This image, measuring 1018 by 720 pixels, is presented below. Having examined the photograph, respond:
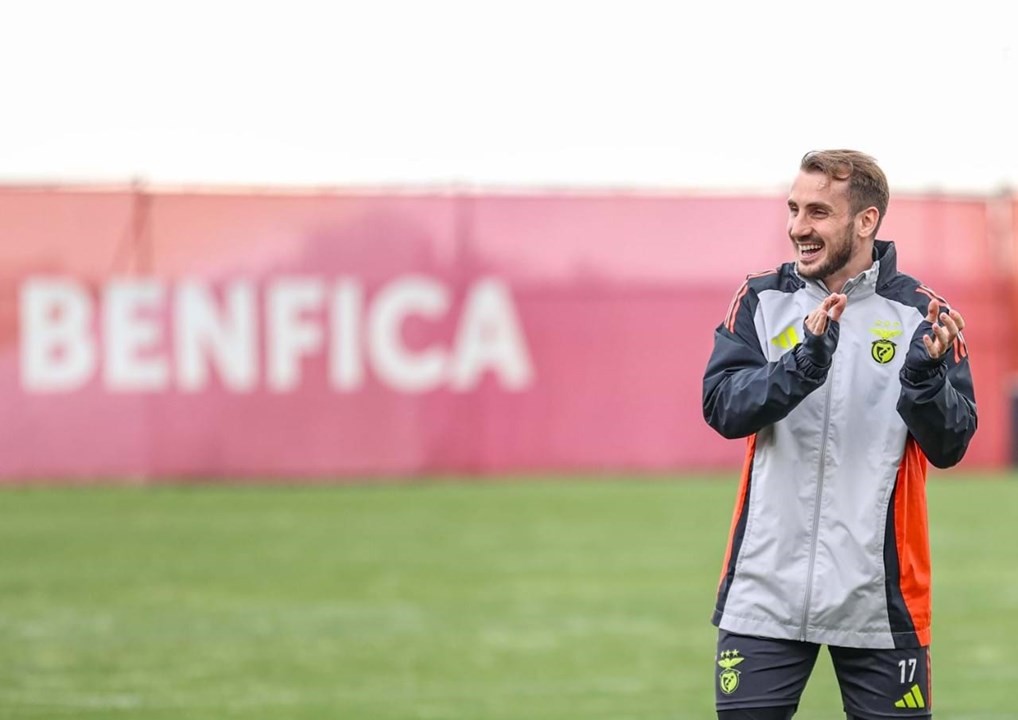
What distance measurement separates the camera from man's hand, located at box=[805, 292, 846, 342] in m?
4.25

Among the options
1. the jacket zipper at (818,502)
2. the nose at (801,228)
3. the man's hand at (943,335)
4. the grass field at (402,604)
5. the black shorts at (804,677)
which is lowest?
the grass field at (402,604)

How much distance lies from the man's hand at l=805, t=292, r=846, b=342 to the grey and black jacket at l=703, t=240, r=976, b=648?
5.6 inches

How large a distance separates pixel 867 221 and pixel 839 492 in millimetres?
646

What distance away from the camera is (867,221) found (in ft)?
14.7

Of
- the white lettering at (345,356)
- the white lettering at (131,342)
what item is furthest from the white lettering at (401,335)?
the white lettering at (131,342)

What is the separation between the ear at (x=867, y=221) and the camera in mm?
4473

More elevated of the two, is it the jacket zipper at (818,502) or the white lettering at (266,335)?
the jacket zipper at (818,502)

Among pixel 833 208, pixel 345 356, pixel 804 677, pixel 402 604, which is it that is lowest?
pixel 402 604

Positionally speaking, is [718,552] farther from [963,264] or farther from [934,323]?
[934,323]

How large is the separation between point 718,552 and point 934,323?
372 inches

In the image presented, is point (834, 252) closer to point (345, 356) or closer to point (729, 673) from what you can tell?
point (729, 673)

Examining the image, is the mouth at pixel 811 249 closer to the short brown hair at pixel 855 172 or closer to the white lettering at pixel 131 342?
the short brown hair at pixel 855 172

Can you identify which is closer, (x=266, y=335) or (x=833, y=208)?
(x=833, y=208)

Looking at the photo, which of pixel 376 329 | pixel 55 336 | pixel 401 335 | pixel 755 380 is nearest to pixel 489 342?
pixel 401 335
